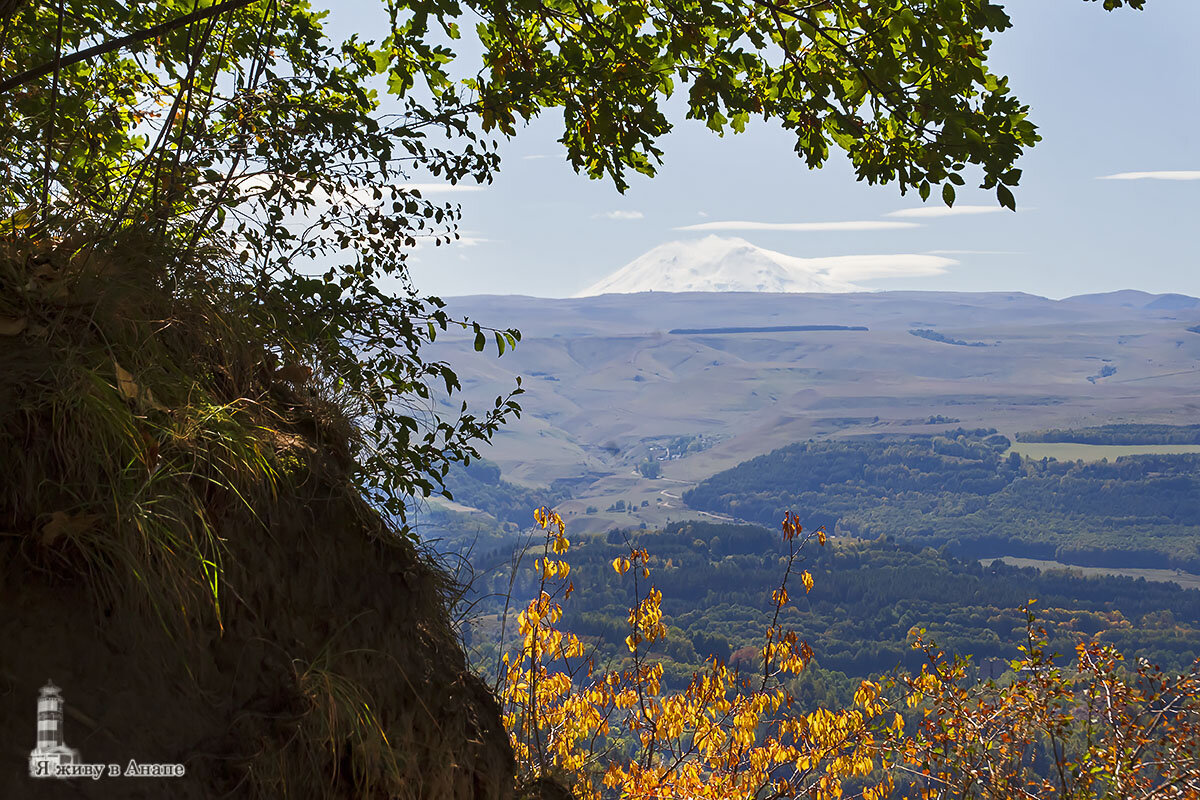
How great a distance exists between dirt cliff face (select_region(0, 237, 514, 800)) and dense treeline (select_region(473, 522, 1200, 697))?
3189 inches

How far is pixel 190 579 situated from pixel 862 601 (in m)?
152

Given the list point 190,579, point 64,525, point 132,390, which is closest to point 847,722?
point 190,579

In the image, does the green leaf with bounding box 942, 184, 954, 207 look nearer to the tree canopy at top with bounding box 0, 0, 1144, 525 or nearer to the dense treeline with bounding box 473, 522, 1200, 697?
the tree canopy at top with bounding box 0, 0, 1144, 525

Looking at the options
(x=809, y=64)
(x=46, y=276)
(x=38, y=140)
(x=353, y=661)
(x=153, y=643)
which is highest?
(x=809, y=64)

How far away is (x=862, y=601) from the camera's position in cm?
14475

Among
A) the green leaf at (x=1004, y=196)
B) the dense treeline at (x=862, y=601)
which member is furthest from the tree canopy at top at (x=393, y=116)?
the dense treeline at (x=862, y=601)

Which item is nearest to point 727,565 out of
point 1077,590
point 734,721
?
point 1077,590

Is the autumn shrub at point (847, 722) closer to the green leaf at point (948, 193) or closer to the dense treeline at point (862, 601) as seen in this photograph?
the green leaf at point (948, 193)

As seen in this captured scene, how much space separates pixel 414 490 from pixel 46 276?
2.51m

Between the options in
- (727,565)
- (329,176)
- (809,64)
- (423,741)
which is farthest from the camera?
(727,565)

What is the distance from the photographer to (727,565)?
518 feet

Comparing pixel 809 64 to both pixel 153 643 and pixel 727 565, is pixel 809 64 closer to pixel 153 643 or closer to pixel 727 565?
pixel 153 643

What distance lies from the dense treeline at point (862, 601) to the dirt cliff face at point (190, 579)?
266 feet

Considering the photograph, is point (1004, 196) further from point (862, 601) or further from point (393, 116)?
point (862, 601)
